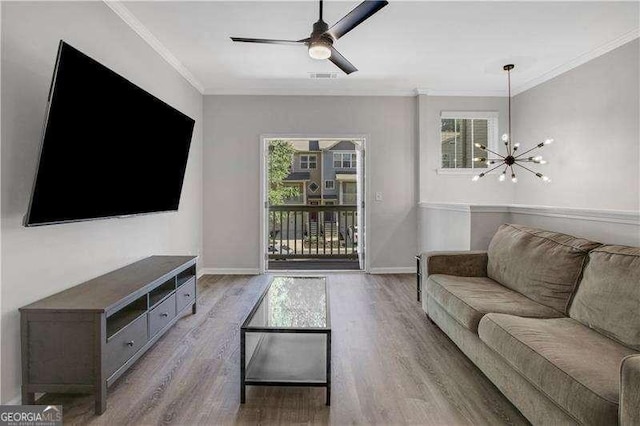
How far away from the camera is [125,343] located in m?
2.12

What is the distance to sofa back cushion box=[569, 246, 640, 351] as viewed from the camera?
1740 millimetres

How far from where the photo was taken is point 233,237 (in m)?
5.19

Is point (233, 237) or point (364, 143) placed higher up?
point (364, 143)

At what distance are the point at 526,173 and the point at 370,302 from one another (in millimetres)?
3151

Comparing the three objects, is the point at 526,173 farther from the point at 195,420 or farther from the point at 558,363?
the point at 195,420

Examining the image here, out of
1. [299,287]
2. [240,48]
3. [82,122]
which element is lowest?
[299,287]

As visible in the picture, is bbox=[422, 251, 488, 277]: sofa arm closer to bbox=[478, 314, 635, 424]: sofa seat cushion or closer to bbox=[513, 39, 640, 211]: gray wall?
bbox=[478, 314, 635, 424]: sofa seat cushion

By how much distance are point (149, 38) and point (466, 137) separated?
4.43 meters

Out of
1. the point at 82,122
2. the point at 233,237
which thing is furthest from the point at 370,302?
the point at 82,122

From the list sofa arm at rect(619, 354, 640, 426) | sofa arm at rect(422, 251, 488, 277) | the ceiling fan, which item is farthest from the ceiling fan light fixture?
sofa arm at rect(619, 354, 640, 426)

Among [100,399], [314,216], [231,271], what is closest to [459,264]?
[100,399]

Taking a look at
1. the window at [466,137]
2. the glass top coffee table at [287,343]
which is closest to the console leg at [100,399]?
Result: the glass top coffee table at [287,343]

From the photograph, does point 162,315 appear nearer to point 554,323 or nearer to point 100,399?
point 100,399

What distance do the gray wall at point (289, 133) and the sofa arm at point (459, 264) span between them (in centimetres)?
206
